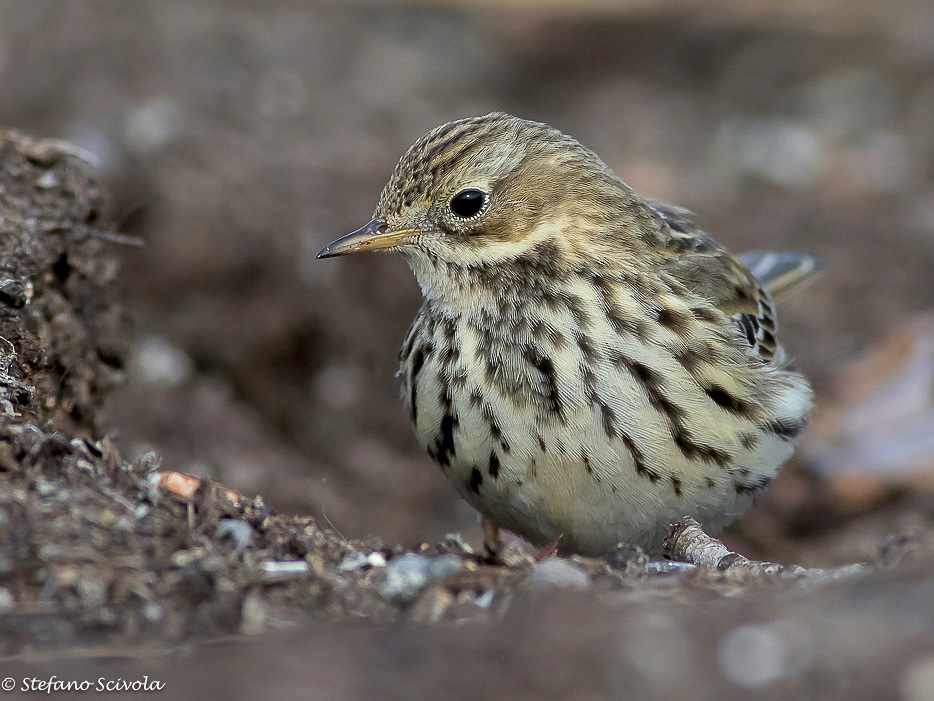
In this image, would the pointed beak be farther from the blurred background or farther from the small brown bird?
the blurred background

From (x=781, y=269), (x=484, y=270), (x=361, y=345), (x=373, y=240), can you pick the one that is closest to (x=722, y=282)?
(x=484, y=270)

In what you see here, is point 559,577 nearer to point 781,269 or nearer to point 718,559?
point 718,559

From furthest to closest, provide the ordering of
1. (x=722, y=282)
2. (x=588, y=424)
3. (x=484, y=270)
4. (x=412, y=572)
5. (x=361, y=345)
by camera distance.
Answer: (x=361, y=345)
(x=722, y=282)
(x=484, y=270)
(x=588, y=424)
(x=412, y=572)

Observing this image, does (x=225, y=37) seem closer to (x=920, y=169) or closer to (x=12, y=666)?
(x=920, y=169)

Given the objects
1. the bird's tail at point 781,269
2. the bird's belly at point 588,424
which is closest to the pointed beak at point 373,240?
the bird's belly at point 588,424

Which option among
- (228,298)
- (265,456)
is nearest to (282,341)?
(228,298)
